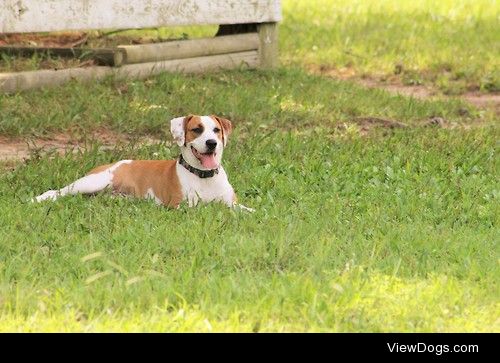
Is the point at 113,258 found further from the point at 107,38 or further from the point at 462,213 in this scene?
the point at 107,38

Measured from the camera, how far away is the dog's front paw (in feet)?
26.9

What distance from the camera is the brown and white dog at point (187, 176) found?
27.3 feet

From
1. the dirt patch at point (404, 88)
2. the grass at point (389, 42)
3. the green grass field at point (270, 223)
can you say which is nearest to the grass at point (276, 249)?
the green grass field at point (270, 223)

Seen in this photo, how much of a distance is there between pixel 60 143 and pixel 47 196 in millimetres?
1956

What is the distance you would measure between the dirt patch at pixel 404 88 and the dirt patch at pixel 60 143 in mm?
3687

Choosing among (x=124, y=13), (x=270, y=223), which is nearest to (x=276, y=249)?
(x=270, y=223)

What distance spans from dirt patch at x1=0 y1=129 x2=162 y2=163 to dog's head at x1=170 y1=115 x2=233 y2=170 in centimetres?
148

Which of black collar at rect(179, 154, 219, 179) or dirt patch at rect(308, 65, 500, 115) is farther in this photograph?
dirt patch at rect(308, 65, 500, 115)

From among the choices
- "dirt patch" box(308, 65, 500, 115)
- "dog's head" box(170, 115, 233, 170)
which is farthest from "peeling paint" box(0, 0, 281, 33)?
"dog's head" box(170, 115, 233, 170)

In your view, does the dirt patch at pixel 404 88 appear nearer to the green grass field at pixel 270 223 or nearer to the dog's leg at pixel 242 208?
the green grass field at pixel 270 223

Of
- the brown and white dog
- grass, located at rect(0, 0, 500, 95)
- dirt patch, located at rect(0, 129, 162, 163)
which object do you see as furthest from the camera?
grass, located at rect(0, 0, 500, 95)

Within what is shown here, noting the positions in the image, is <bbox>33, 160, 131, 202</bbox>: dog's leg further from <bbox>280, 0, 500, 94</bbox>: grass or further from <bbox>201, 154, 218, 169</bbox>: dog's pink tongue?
<bbox>280, 0, 500, 94</bbox>: grass
